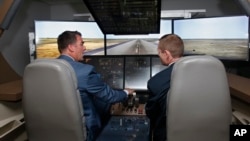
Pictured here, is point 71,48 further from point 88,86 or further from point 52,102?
point 52,102

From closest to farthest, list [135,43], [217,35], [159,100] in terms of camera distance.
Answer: [159,100], [217,35], [135,43]

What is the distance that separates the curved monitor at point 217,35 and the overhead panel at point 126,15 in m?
0.36

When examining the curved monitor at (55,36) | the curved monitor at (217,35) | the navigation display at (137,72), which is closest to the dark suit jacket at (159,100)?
the navigation display at (137,72)

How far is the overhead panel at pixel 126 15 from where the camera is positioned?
1.73m

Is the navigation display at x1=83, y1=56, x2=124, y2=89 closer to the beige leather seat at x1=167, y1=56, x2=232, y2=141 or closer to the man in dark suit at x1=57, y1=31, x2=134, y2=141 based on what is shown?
the man in dark suit at x1=57, y1=31, x2=134, y2=141

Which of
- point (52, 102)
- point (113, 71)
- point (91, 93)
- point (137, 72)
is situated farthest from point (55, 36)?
point (52, 102)

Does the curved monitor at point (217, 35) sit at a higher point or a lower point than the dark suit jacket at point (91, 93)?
higher

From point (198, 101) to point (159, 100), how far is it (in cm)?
28

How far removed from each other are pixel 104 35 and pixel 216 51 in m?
1.15

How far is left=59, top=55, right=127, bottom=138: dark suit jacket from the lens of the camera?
1614 millimetres

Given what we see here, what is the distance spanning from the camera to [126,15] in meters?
1.94

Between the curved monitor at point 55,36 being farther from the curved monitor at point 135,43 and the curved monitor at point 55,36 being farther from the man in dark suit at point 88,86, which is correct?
the man in dark suit at point 88,86

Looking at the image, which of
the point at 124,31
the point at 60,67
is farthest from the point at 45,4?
the point at 60,67

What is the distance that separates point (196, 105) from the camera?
1336mm
